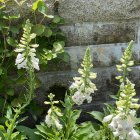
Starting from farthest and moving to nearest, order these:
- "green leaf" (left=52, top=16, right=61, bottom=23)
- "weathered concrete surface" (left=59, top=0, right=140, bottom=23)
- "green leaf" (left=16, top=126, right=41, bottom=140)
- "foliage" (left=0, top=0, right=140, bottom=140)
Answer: "weathered concrete surface" (left=59, top=0, right=140, bottom=23) < "green leaf" (left=52, top=16, right=61, bottom=23) < "green leaf" (left=16, top=126, right=41, bottom=140) < "foliage" (left=0, top=0, right=140, bottom=140)

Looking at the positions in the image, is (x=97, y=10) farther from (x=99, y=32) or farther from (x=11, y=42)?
(x=11, y=42)

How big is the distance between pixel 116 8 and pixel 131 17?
146 millimetres

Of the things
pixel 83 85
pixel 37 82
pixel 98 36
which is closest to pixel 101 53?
pixel 98 36

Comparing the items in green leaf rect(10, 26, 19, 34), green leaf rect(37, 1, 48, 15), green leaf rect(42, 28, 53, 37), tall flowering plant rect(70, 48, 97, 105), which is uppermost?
green leaf rect(37, 1, 48, 15)

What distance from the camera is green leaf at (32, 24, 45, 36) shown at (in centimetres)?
282

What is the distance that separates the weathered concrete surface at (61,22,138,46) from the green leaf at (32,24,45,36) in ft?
0.86

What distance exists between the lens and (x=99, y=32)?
3160mm

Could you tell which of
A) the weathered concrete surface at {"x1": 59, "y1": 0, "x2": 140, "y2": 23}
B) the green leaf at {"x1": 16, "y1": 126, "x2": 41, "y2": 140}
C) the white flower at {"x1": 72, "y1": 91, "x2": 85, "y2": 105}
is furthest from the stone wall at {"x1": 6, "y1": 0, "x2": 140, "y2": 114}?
the white flower at {"x1": 72, "y1": 91, "x2": 85, "y2": 105}

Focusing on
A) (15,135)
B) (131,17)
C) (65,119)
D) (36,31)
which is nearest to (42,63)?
(36,31)

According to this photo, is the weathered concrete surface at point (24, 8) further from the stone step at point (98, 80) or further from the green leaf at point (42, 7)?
the stone step at point (98, 80)

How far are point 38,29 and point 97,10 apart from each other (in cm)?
53

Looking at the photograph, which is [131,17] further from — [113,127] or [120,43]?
[113,127]

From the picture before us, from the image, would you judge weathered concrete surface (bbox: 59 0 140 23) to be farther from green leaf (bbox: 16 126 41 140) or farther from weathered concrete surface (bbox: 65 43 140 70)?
green leaf (bbox: 16 126 41 140)

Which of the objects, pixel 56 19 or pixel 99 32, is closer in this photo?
pixel 56 19
